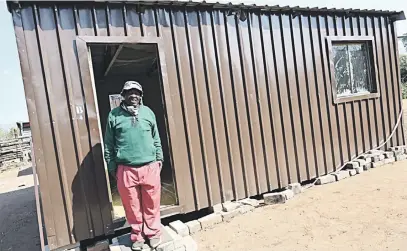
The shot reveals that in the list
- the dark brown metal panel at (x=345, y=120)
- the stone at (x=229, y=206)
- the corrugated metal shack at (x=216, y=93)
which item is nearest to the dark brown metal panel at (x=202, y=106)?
the corrugated metal shack at (x=216, y=93)

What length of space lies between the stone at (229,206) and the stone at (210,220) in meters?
0.17

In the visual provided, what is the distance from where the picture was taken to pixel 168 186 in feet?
18.1

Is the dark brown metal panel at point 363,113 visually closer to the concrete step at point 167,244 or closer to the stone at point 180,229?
the stone at point 180,229

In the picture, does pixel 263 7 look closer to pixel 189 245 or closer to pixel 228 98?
pixel 228 98

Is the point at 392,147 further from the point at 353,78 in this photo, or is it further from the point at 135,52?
the point at 135,52

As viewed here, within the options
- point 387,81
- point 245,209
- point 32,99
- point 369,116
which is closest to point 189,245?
point 245,209

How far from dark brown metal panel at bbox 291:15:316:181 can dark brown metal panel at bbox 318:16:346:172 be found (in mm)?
438

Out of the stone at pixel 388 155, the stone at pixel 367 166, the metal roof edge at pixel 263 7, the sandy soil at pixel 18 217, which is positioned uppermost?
the metal roof edge at pixel 263 7

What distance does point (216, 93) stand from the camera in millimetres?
4414

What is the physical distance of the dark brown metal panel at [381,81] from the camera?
6004 millimetres

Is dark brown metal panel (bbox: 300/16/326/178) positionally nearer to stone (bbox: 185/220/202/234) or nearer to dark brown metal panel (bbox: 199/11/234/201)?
dark brown metal panel (bbox: 199/11/234/201)

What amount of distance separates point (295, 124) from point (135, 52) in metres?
3.49

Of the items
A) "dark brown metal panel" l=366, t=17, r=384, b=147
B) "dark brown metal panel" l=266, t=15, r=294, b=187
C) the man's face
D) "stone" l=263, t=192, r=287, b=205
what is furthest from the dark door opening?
"dark brown metal panel" l=366, t=17, r=384, b=147

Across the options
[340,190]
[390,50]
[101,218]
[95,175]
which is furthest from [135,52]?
[390,50]
